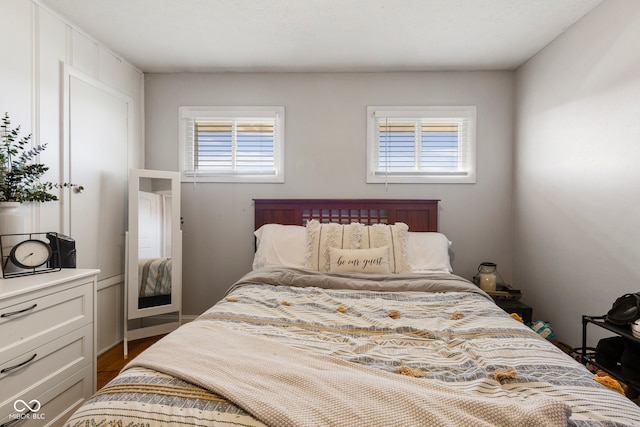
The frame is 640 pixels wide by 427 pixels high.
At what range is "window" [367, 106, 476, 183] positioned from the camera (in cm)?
361

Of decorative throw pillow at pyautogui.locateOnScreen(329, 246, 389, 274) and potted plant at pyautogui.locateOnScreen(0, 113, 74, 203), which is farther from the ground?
potted plant at pyautogui.locateOnScreen(0, 113, 74, 203)

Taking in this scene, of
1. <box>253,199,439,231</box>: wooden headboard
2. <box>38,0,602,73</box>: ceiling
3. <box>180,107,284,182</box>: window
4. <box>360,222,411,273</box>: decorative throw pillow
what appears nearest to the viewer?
<box>38,0,602,73</box>: ceiling

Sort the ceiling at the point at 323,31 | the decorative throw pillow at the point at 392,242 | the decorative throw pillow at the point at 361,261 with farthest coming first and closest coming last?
the decorative throw pillow at the point at 392,242 < the decorative throw pillow at the point at 361,261 < the ceiling at the point at 323,31

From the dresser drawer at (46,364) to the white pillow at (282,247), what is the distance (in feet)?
4.50

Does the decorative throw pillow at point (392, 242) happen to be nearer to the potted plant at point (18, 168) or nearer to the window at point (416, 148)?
the window at point (416, 148)

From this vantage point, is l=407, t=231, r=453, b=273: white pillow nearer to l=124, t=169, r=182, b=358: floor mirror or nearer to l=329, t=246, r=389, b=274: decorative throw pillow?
l=329, t=246, r=389, b=274: decorative throw pillow

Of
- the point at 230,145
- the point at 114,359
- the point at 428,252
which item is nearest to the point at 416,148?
the point at 428,252

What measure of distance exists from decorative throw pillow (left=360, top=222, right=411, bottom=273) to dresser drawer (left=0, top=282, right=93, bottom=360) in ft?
6.44

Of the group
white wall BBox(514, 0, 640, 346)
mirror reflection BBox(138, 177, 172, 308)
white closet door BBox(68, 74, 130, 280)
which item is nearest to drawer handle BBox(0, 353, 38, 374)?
white closet door BBox(68, 74, 130, 280)

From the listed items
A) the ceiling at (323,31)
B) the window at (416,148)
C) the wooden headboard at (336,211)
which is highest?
the ceiling at (323,31)

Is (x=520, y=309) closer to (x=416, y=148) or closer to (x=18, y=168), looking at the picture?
(x=416, y=148)

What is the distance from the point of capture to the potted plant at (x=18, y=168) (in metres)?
2.08

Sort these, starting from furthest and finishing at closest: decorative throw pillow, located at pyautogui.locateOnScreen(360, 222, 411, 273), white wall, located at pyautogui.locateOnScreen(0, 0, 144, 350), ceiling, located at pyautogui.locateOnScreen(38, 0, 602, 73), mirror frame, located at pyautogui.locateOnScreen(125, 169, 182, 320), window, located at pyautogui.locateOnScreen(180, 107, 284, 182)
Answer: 1. window, located at pyautogui.locateOnScreen(180, 107, 284, 182)
2. mirror frame, located at pyautogui.locateOnScreen(125, 169, 182, 320)
3. decorative throw pillow, located at pyautogui.locateOnScreen(360, 222, 411, 273)
4. ceiling, located at pyautogui.locateOnScreen(38, 0, 602, 73)
5. white wall, located at pyautogui.locateOnScreen(0, 0, 144, 350)

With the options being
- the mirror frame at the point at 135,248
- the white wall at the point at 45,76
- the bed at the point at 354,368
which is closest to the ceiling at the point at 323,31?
the white wall at the point at 45,76
